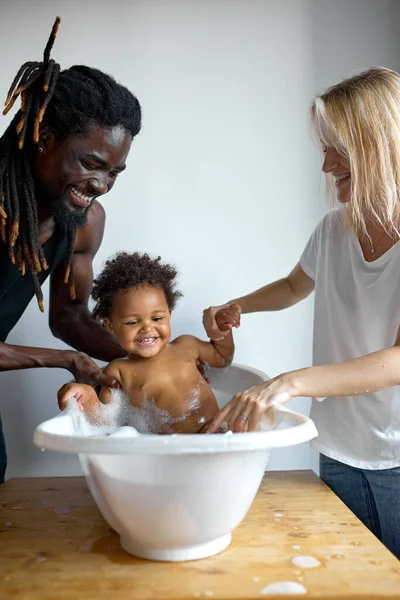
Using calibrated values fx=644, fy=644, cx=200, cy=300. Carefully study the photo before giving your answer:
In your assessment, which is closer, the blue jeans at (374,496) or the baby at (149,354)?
the blue jeans at (374,496)

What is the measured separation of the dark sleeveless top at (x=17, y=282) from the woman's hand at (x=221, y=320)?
0.42 meters

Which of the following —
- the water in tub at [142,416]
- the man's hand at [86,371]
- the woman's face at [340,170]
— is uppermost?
the woman's face at [340,170]

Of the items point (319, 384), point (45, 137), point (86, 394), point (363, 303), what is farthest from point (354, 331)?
point (45, 137)

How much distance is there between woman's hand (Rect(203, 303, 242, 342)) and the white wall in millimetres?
380

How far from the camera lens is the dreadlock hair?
145 cm

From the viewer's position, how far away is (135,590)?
95 cm

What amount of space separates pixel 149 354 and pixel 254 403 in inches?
19.5

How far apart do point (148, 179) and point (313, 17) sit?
73 cm

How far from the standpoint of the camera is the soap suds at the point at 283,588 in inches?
36.4

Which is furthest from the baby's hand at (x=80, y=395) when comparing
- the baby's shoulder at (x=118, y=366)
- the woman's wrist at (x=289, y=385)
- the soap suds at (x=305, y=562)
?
the soap suds at (x=305, y=562)

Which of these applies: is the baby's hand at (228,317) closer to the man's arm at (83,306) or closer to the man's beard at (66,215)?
the man's arm at (83,306)

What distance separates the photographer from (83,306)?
1.82 meters

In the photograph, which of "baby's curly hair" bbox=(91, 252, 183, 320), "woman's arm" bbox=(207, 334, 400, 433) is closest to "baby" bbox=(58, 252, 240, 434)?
"baby's curly hair" bbox=(91, 252, 183, 320)

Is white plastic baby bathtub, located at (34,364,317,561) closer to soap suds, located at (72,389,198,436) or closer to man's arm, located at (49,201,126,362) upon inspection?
soap suds, located at (72,389,198,436)
